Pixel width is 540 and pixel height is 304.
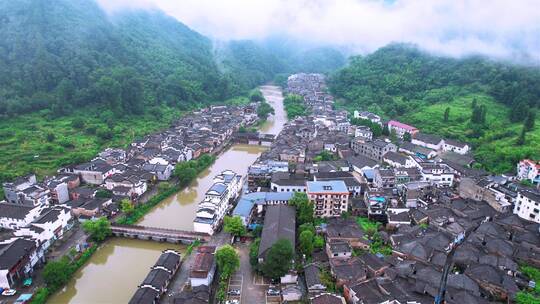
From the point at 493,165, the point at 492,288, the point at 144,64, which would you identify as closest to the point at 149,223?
the point at 492,288

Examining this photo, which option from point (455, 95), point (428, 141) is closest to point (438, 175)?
point (428, 141)

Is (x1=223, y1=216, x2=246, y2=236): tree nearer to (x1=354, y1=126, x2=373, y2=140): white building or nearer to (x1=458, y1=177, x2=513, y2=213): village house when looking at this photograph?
(x1=458, y1=177, x2=513, y2=213): village house

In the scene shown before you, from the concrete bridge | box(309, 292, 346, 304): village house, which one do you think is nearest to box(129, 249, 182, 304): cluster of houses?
the concrete bridge

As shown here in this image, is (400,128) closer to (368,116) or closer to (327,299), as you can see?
(368,116)

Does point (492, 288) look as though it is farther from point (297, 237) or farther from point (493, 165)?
point (493, 165)

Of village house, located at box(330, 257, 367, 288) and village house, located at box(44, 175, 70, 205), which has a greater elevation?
village house, located at box(44, 175, 70, 205)

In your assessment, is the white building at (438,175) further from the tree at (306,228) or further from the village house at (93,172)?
the village house at (93,172)
